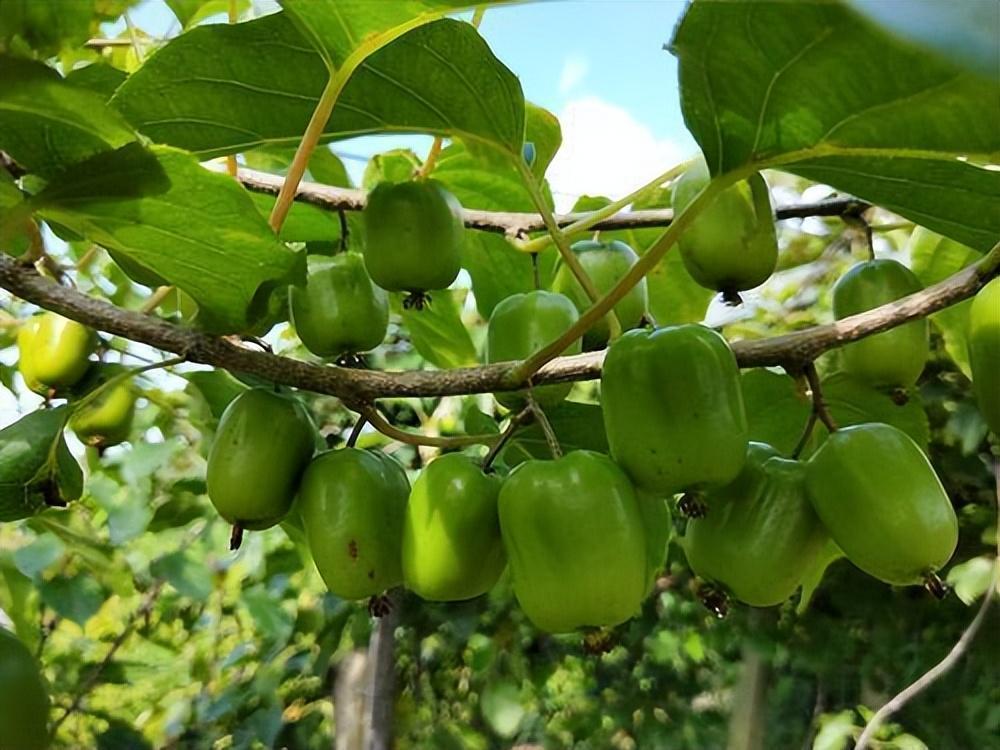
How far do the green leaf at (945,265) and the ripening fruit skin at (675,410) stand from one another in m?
0.38

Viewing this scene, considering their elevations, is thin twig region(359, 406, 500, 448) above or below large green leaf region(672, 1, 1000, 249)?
below

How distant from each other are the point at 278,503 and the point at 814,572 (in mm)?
433

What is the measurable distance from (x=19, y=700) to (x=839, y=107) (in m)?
0.74

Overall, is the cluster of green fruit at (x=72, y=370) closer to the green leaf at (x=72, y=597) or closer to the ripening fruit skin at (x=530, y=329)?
the ripening fruit skin at (x=530, y=329)

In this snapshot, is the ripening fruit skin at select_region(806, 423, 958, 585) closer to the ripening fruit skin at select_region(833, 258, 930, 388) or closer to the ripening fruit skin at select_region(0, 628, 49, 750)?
the ripening fruit skin at select_region(833, 258, 930, 388)

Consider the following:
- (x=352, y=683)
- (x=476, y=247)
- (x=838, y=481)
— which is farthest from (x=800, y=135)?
(x=352, y=683)

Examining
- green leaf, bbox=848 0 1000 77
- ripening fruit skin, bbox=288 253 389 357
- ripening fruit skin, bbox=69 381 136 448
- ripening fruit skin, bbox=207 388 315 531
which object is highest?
green leaf, bbox=848 0 1000 77

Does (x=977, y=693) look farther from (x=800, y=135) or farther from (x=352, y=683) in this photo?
(x=800, y=135)

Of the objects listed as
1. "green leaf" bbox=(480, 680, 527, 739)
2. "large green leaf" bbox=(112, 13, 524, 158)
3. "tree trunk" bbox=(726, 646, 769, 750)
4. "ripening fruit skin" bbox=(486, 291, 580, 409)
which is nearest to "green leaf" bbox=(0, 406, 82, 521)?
"large green leaf" bbox=(112, 13, 524, 158)

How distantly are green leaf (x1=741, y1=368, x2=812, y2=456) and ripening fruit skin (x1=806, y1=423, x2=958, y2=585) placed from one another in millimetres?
160

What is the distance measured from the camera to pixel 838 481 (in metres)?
0.61

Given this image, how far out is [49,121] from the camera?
1.82ft

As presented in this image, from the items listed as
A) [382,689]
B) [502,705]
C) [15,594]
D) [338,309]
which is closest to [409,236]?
[338,309]

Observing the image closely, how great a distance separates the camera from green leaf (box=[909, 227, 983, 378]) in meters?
0.89
